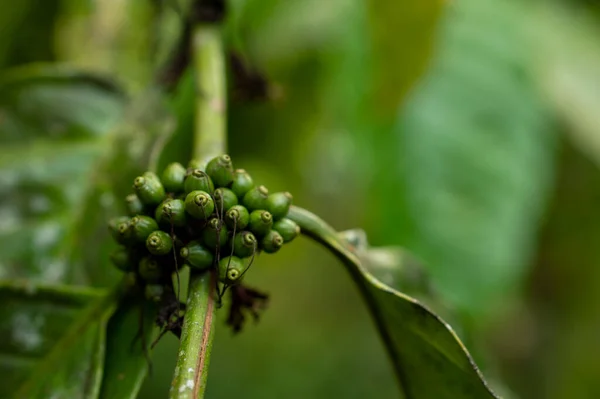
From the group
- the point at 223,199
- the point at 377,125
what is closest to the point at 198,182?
the point at 223,199

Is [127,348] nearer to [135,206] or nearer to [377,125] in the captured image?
[135,206]

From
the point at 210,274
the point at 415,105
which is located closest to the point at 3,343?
the point at 210,274

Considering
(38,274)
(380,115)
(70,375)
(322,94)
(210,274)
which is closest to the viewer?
(210,274)

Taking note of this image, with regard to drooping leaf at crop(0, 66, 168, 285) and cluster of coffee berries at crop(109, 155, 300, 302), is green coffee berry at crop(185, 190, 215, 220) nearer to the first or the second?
cluster of coffee berries at crop(109, 155, 300, 302)

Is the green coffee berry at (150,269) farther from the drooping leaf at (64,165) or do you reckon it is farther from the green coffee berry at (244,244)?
the drooping leaf at (64,165)

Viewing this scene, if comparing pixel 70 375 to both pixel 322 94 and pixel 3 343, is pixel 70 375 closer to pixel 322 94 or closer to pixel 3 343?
pixel 3 343

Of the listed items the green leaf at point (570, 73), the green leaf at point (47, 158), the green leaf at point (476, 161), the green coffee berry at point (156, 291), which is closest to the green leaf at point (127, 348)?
the green coffee berry at point (156, 291)
